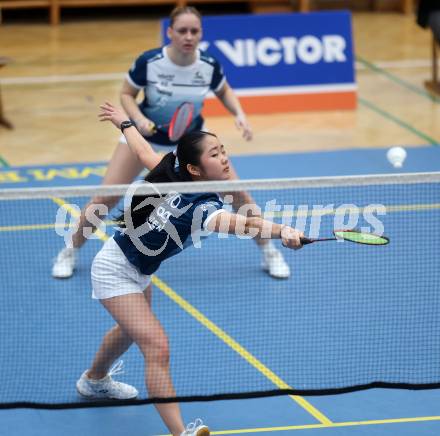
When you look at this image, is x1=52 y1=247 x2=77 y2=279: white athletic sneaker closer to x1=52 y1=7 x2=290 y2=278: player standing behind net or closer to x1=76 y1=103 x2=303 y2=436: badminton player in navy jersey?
x1=52 y1=7 x2=290 y2=278: player standing behind net

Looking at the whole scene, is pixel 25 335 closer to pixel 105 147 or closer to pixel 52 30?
pixel 105 147

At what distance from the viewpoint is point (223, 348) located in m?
6.69

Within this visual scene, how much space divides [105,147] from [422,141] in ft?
11.5

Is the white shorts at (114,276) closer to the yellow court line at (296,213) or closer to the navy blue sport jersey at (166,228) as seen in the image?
the navy blue sport jersey at (166,228)

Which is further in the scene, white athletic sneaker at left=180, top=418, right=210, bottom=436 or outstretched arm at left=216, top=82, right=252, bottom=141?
outstretched arm at left=216, top=82, right=252, bottom=141

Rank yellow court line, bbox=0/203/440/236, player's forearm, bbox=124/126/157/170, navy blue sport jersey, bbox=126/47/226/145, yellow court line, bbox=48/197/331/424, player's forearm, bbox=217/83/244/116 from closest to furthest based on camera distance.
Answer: player's forearm, bbox=124/126/157/170 → yellow court line, bbox=48/197/331/424 → navy blue sport jersey, bbox=126/47/226/145 → player's forearm, bbox=217/83/244/116 → yellow court line, bbox=0/203/440/236

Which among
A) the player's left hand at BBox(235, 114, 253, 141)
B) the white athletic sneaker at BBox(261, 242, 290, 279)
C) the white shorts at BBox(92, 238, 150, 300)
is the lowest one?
the white athletic sneaker at BBox(261, 242, 290, 279)

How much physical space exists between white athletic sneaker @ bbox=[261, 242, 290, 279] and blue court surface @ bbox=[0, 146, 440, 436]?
0.08m

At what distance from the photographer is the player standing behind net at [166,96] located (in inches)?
299

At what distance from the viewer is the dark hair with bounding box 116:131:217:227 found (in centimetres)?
536

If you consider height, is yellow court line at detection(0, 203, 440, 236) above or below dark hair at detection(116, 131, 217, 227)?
below

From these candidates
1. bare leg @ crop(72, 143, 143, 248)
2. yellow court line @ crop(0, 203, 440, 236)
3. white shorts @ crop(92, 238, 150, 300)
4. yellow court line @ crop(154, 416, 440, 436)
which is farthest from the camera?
yellow court line @ crop(0, 203, 440, 236)

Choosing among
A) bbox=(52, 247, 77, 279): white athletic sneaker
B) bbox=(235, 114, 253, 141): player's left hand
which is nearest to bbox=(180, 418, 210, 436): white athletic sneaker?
bbox=(52, 247, 77, 279): white athletic sneaker

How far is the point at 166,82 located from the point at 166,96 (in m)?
0.11
